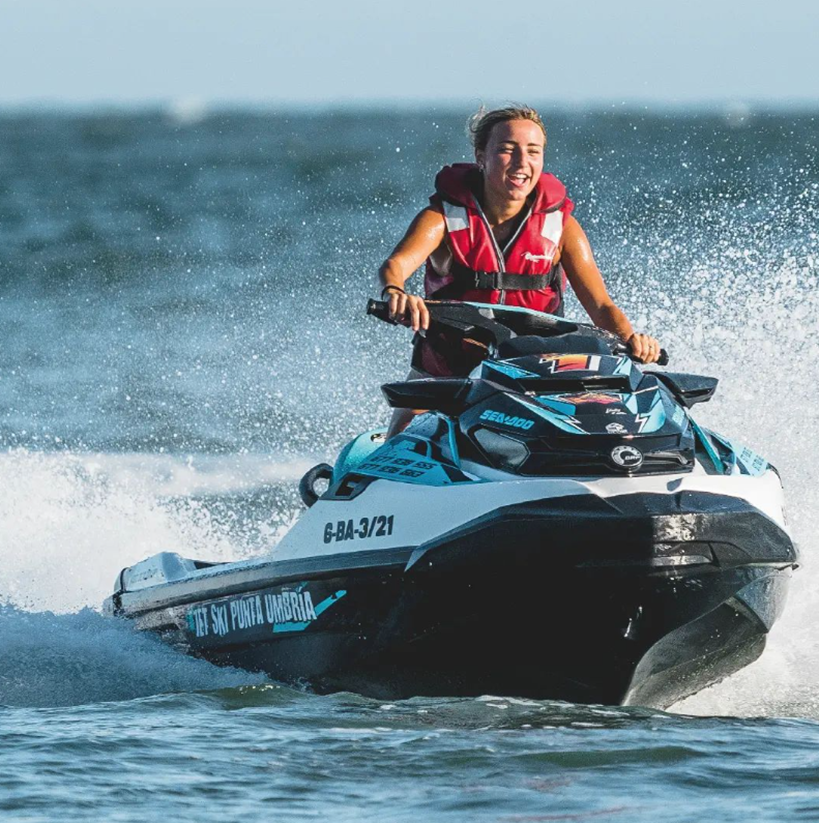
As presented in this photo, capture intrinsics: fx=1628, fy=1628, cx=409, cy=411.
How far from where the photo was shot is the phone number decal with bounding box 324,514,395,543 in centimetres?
429

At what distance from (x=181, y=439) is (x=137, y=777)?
5701 millimetres

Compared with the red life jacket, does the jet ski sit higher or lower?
lower

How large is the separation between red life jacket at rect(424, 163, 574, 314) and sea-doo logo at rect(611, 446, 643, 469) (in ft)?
3.58

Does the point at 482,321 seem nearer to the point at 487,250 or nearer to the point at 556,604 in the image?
the point at 487,250

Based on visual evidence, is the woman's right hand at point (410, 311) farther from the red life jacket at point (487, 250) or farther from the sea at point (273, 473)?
the sea at point (273, 473)

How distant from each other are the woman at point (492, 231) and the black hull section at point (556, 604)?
0.83 metres

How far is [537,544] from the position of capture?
13.0ft

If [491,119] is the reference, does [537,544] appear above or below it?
below

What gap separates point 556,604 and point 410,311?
0.99 meters

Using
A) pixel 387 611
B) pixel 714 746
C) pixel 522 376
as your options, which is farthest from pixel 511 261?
pixel 714 746

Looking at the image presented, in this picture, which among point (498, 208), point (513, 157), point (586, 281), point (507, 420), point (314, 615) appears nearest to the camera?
point (507, 420)

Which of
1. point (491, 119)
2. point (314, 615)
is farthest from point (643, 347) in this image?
point (314, 615)

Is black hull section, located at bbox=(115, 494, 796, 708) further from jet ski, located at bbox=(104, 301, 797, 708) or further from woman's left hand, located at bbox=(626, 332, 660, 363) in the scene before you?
woman's left hand, located at bbox=(626, 332, 660, 363)

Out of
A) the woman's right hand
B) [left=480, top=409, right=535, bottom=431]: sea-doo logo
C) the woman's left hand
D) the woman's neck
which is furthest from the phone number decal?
the woman's neck
